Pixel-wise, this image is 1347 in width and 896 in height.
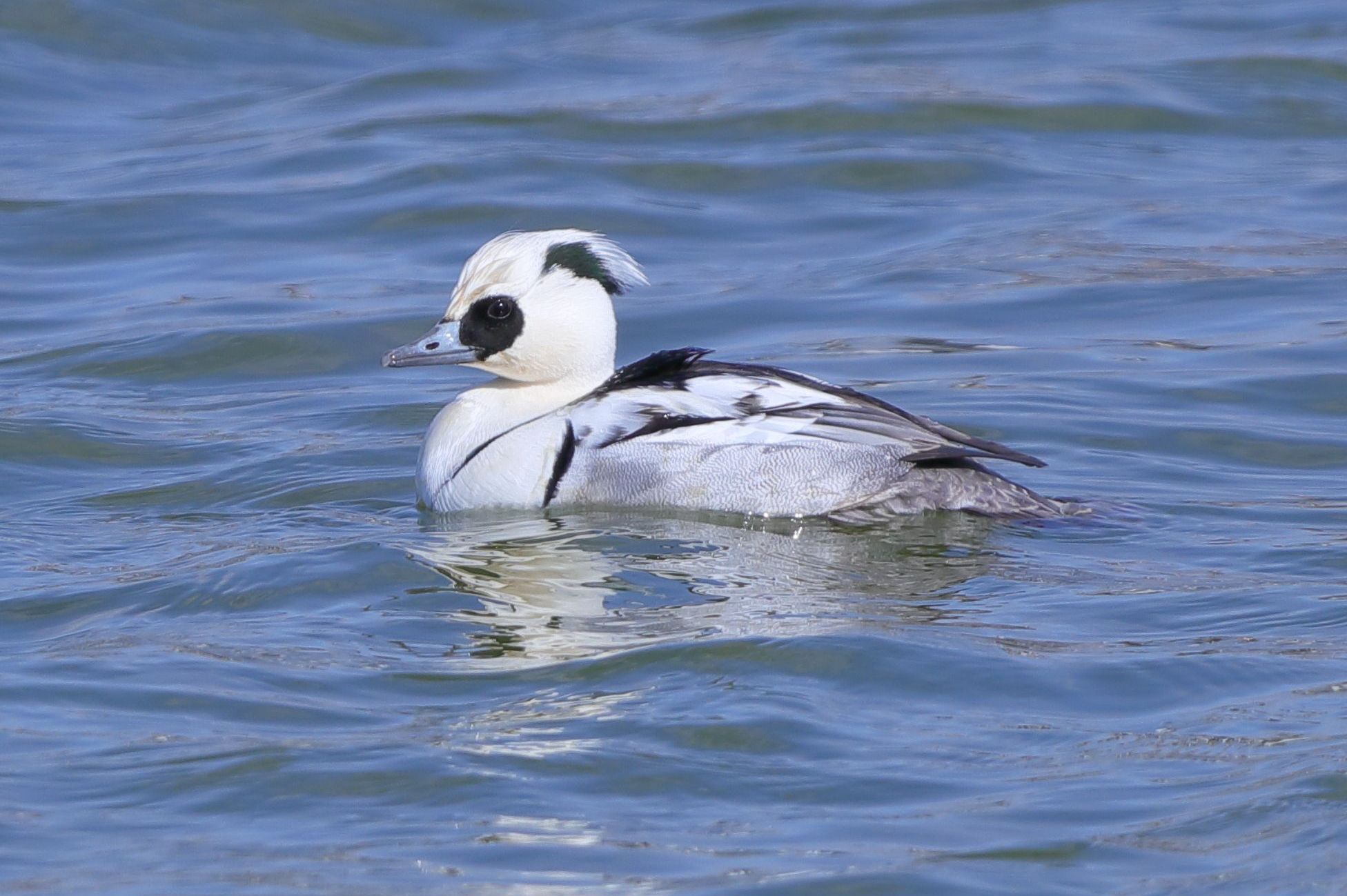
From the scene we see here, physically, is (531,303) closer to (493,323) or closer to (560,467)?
(493,323)

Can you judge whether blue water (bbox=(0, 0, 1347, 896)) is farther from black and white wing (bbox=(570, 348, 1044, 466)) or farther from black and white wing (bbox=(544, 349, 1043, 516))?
black and white wing (bbox=(570, 348, 1044, 466))

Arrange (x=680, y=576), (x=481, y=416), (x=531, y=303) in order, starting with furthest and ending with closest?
1. (x=481, y=416)
2. (x=531, y=303)
3. (x=680, y=576)

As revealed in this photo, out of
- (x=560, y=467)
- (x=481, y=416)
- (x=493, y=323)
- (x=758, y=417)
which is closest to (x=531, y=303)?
(x=493, y=323)

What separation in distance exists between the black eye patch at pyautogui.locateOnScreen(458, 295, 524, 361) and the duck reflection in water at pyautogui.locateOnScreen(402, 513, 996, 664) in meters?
0.72

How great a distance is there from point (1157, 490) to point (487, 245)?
2.82m

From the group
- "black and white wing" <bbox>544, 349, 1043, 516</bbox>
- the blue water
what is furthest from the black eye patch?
the blue water

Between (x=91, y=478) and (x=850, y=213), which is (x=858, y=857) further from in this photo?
(x=850, y=213)

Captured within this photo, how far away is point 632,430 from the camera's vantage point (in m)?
7.88

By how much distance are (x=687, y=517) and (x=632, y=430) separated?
15.0 inches

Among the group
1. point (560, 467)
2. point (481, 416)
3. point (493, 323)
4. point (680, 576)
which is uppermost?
point (493, 323)

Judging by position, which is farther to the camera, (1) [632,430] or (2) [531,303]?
(2) [531,303]

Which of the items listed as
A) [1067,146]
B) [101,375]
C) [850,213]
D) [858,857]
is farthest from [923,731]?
[1067,146]

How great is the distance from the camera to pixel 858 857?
4.80 m

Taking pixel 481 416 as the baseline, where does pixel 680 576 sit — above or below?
below
